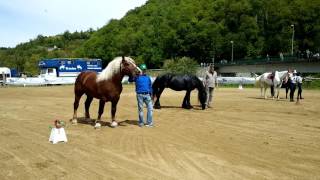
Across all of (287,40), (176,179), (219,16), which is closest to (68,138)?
(176,179)

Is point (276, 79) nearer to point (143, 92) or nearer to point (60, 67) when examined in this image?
point (143, 92)

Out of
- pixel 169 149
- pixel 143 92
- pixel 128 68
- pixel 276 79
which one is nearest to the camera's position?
pixel 169 149

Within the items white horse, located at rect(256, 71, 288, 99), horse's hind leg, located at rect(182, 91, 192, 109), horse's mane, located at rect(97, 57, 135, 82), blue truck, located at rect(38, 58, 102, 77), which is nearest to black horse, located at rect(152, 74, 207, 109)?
horse's hind leg, located at rect(182, 91, 192, 109)

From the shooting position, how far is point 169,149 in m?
10.4

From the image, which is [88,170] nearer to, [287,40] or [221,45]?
[287,40]

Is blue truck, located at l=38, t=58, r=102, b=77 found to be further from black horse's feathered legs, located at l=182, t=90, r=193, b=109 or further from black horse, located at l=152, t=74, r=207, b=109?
black horse's feathered legs, located at l=182, t=90, r=193, b=109

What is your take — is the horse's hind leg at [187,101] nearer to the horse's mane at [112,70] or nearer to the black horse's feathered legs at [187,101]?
the black horse's feathered legs at [187,101]

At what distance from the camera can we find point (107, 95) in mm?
14305

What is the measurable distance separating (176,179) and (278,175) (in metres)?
1.83

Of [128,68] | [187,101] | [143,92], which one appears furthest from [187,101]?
[128,68]

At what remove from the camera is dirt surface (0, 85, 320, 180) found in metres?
8.20

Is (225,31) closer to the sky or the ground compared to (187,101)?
closer to the sky

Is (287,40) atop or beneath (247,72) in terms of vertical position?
atop

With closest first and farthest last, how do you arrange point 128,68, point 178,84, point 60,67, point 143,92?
point 128,68, point 143,92, point 178,84, point 60,67
